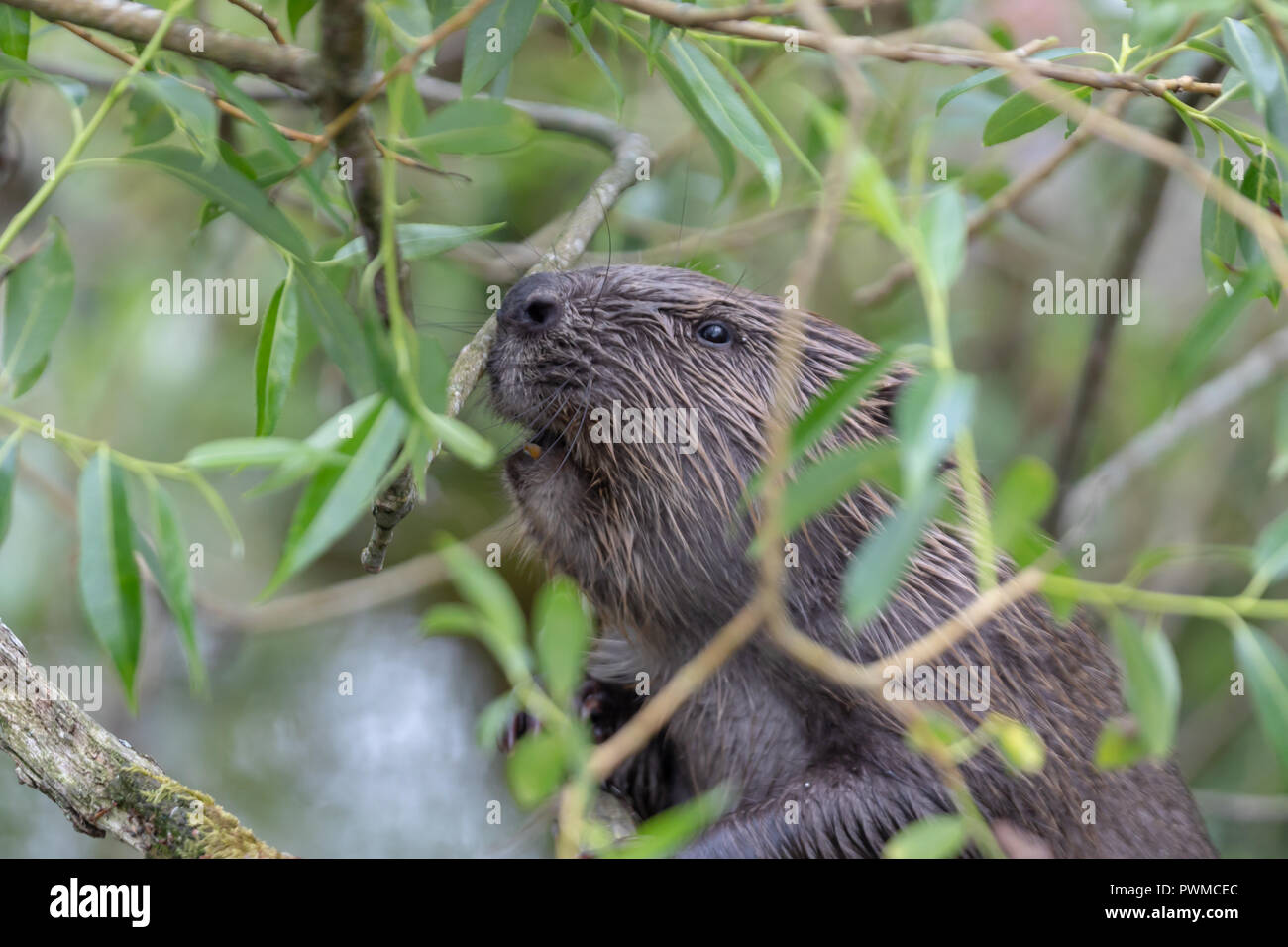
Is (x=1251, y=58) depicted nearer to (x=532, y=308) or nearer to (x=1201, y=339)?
(x=1201, y=339)

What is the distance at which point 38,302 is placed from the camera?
1812 mm

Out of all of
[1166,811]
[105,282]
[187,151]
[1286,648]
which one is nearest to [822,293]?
[1286,648]

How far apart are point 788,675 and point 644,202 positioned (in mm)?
2149

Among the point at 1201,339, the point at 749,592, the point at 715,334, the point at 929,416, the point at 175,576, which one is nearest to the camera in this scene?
the point at 929,416

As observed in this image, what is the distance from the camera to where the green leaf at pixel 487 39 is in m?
1.96

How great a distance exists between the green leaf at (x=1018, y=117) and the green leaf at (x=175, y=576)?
1.55m

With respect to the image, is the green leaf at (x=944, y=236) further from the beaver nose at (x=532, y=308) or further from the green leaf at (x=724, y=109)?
the beaver nose at (x=532, y=308)

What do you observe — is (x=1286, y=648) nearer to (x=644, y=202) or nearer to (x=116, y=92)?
(x=644, y=202)

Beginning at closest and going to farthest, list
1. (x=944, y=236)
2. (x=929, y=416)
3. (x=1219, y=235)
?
1. (x=929, y=416)
2. (x=944, y=236)
3. (x=1219, y=235)

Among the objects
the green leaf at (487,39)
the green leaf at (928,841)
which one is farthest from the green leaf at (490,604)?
the green leaf at (487,39)

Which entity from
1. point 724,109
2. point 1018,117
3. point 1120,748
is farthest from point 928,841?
point 1018,117

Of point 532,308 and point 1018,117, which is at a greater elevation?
point 1018,117

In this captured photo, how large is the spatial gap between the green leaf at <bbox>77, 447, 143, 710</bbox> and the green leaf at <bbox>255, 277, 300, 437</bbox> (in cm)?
43

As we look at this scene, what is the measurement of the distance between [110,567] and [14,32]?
1088 millimetres
